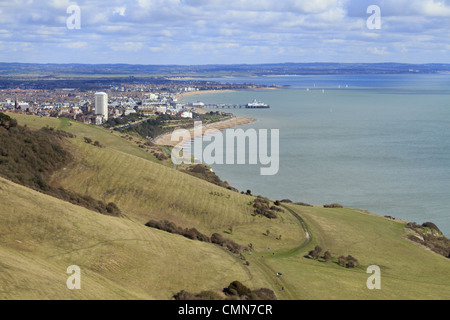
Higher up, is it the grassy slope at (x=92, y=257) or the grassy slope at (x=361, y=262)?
the grassy slope at (x=92, y=257)

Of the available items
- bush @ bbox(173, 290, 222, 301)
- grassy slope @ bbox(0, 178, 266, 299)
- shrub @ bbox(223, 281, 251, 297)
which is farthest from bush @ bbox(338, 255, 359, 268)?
bush @ bbox(173, 290, 222, 301)

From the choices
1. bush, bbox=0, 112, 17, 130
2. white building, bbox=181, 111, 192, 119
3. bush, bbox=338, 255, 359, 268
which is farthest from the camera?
white building, bbox=181, 111, 192, 119

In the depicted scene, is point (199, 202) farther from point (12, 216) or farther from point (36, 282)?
point (36, 282)

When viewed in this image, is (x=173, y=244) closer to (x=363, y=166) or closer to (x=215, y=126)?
(x=363, y=166)

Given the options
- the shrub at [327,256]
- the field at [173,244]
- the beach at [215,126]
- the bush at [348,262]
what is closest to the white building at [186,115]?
the beach at [215,126]

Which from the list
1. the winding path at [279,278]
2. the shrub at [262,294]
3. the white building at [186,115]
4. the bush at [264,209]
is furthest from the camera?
the white building at [186,115]

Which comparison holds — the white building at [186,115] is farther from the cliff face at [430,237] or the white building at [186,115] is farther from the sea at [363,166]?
the cliff face at [430,237]

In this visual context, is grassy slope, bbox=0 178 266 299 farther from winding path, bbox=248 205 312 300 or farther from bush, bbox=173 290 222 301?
winding path, bbox=248 205 312 300
